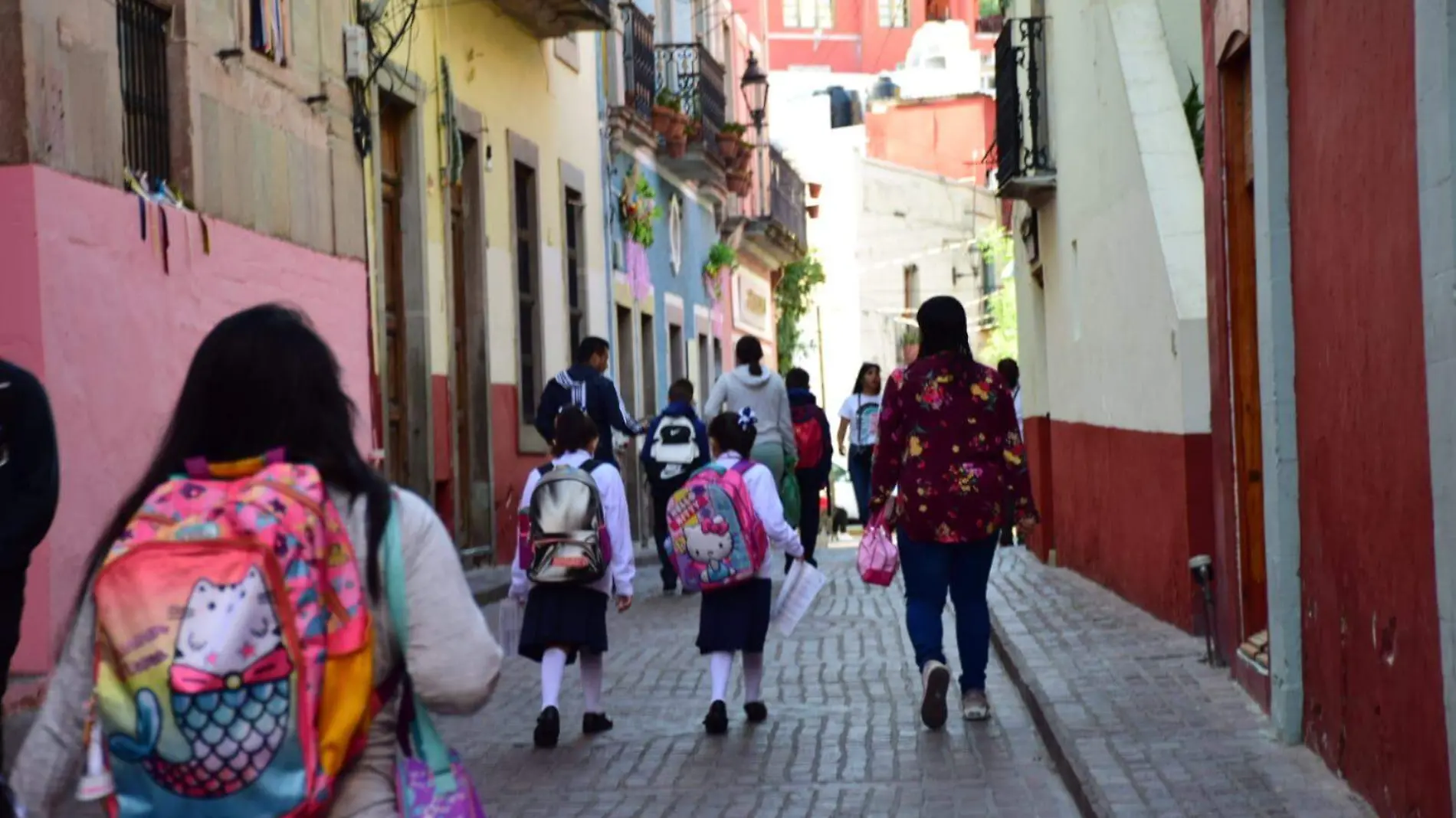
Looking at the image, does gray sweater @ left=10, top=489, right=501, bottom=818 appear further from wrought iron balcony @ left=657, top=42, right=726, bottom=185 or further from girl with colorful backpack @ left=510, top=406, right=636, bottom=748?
wrought iron balcony @ left=657, top=42, right=726, bottom=185

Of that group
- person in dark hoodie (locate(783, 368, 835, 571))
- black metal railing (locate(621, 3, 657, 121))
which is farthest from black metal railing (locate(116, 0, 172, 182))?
black metal railing (locate(621, 3, 657, 121))

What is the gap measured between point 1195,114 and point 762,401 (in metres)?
4.88

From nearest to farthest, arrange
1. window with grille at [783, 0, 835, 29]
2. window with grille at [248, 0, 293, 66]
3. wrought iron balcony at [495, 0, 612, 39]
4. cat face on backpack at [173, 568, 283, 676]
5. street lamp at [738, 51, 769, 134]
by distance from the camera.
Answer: cat face on backpack at [173, 568, 283, 676] < window with grille at [248, 0, 293, 66] < wrought iron balcony at [495, 0, 612, 39] < street lamp at [738, 51, 769, 134] < window with grille at [783, 0, 835, 29]

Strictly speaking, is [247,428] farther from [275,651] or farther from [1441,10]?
[1441,10]

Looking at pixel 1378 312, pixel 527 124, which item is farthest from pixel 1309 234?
pixel 527 124

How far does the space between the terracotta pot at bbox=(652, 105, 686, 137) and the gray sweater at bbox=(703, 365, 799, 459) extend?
11454mm

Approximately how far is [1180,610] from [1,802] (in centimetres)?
877

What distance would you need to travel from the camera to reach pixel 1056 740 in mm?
9156

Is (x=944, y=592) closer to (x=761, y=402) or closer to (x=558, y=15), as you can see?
(x=761, y=402)

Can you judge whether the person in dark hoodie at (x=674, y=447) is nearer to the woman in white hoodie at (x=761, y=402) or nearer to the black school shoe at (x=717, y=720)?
the woman in white hoodie at (x=761, y=402)

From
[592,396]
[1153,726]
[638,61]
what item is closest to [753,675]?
[1153,726]

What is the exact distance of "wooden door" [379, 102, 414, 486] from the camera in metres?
18.8

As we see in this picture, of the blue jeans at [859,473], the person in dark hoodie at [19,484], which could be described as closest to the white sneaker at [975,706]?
the person in dark hoodie at [19,484]

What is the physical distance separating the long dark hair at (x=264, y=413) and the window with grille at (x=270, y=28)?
37.2 feet
